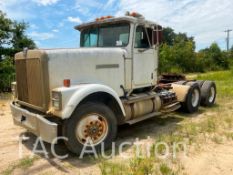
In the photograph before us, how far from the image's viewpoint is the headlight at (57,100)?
4035mm

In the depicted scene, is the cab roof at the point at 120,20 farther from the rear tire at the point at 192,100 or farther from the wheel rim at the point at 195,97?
the wheel rim at the point at 195,97

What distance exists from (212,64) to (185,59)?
746 centimetres

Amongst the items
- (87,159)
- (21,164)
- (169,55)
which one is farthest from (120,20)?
(169,55)

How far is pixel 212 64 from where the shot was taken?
1332 inches

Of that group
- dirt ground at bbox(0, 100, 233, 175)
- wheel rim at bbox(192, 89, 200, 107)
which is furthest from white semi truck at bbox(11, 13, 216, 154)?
wheel rim at bbox(192, 89, 200, 107)

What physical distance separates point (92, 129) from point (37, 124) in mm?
915

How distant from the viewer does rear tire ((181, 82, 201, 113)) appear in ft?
24.6

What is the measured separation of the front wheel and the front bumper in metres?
0.24

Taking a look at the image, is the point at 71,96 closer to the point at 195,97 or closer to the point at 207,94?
the point at 195,97

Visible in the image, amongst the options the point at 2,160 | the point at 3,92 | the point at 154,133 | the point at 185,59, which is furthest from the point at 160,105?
the point at 185,59

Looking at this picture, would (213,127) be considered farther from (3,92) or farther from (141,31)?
(3,92)

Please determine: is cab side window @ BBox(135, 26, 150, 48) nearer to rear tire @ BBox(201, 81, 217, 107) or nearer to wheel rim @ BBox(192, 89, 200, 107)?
wheel rim @ BBox(192, 89, 200, 107)

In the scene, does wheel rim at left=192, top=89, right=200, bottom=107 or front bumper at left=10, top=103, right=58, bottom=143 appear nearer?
front bumper at left=10, top=103, right=58, bottom=143

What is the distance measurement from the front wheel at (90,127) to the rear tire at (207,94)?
4609 mm
